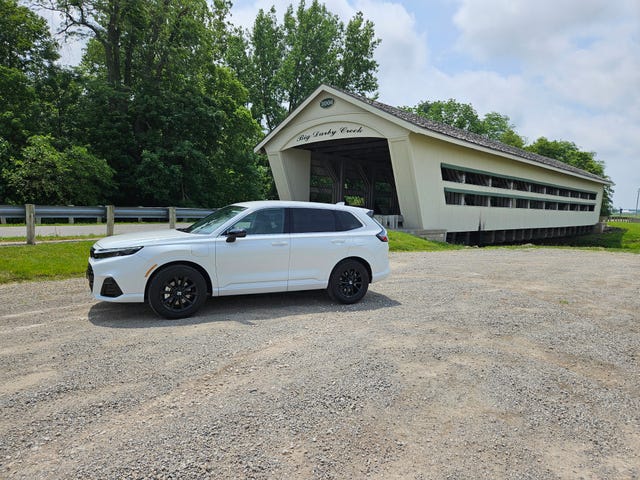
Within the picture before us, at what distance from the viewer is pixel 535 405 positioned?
11.3ft

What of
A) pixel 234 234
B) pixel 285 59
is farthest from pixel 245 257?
pixel 285 59

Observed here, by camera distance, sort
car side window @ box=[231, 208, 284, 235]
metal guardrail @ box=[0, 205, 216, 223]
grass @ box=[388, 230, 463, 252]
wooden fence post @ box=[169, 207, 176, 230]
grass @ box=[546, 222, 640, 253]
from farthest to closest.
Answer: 1. grass @ box=[546, 222, 640, 253]
2. grass @ box=[388, 230, 463, 252]
3. wooden fence post @ box=[169, 207, 176, 230]
4. metal guardrail @ box=[0, 205, 216, 223]
5. car side window @ box=[231, 208, 284, 235]

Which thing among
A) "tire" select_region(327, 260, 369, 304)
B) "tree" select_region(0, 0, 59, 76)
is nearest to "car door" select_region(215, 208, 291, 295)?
"tire" select_region(327, 260, 369, 304)

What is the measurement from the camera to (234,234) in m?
5.93

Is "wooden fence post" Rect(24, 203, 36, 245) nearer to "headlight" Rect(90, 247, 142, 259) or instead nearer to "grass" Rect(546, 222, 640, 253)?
"headlight" Rect(90, 247, 142, 259)

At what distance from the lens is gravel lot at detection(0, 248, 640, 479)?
2646mm

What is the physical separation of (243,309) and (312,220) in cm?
183

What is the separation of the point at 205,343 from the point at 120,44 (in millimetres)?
26918

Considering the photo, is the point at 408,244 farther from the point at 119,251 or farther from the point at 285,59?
the point at 285,59

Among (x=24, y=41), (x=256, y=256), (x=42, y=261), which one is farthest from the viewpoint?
(x=24, y=41)

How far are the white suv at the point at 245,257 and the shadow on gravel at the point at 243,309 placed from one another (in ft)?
0.77

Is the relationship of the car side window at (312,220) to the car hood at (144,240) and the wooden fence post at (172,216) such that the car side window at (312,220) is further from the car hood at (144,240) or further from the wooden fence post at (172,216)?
the wooden fence post at (172,216)

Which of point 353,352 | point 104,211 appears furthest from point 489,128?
point 353,352

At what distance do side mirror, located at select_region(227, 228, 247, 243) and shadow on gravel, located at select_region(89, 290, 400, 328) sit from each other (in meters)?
1.10
